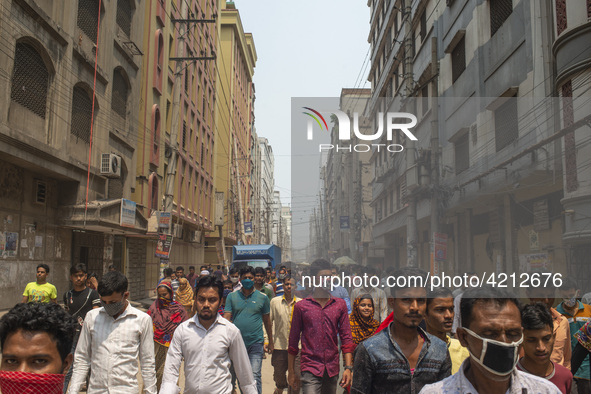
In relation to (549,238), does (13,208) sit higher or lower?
higher

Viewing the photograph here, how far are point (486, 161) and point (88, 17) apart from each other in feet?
47.0

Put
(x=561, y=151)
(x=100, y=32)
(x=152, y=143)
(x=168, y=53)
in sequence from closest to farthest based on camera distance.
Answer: (x=561, y=151)
(x=100, y=32)
(x=152, y=143)
(x=168, y=53)

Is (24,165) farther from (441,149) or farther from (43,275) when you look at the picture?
(441,149)

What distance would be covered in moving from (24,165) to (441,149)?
10.7 m

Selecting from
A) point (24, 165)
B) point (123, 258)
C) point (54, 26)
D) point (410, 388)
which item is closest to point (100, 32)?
point (54, 26)

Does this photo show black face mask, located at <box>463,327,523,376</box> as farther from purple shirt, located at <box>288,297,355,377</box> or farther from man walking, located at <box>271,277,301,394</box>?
man walking, located at <box>271,277,301,394</box>

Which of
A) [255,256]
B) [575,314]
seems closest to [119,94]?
[255,256]

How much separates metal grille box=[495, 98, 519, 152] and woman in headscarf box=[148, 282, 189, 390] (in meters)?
4.32

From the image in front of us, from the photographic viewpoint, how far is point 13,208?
490 inches

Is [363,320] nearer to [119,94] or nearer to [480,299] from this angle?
[480,299]

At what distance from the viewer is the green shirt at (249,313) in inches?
264

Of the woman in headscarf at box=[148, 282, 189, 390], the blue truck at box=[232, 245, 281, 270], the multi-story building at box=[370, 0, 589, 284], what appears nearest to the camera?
the multi-story building at box=[370, 0, 589, 284]

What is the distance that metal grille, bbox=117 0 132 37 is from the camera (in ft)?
62.2

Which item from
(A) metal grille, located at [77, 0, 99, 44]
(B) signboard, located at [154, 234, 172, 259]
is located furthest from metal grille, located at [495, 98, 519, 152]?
(A) metal grille, located at [77, 0, 99, 44]
